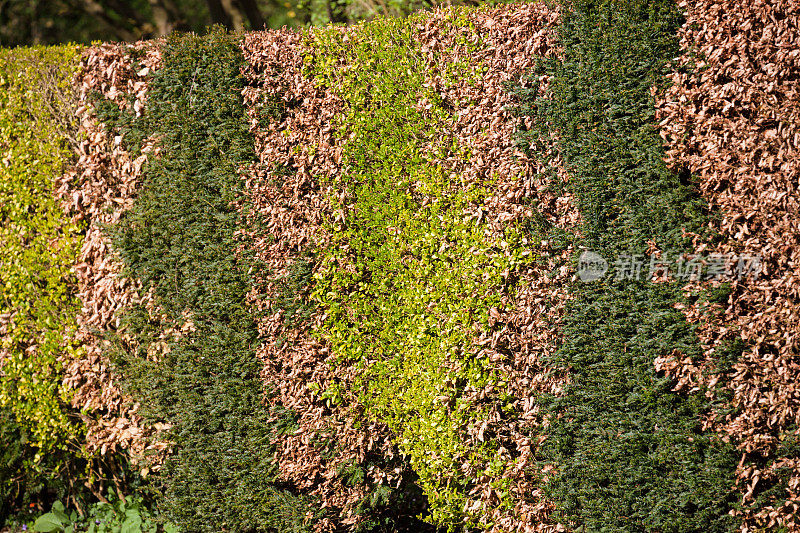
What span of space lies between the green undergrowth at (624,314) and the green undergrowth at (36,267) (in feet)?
12.4

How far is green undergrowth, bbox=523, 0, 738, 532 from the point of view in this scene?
127 inches

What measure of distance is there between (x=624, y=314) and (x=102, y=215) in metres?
3.86

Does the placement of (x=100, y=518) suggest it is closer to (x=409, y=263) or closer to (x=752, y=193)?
(x=409, y=263)

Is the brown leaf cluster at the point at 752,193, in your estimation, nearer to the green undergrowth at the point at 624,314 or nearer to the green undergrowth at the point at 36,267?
the green undergrowth at the point at 624,314

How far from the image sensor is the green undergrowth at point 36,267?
5.32 meters

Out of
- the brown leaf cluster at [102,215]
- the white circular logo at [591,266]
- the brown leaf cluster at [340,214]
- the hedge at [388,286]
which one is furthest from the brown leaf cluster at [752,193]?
the brown leaf cluster at [102,215]

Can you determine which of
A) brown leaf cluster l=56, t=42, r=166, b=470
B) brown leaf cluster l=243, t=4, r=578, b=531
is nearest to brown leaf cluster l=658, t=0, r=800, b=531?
brown leaf cluster l=243, t=4, r=578, b=531

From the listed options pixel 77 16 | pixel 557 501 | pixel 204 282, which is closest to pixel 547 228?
pixel 557 501

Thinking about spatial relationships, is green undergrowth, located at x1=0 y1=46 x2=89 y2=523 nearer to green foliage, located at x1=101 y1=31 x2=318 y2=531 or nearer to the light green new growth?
the light green new growth

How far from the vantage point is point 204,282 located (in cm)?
465

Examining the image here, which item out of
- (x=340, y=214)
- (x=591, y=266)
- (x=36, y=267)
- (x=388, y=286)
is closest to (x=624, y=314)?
(x=591, y=266)

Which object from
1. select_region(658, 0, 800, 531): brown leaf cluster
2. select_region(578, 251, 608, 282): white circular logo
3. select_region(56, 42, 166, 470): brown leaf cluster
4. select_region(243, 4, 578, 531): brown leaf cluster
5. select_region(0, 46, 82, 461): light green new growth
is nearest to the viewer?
select_region(658, 0, 800, 531): brown leaf cluster

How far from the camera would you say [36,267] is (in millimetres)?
5430

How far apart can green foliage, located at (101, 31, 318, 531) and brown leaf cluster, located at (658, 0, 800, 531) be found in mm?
2709
